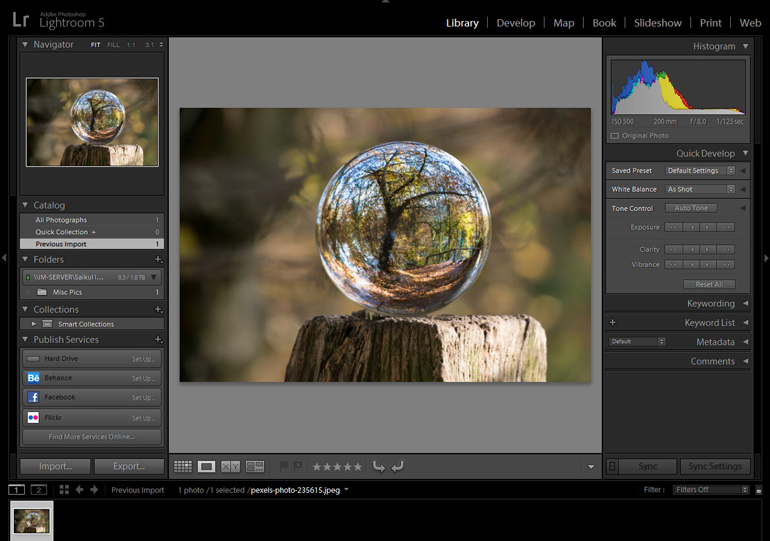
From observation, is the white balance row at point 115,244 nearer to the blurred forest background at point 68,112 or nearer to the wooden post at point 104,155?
the blurred forest background at point 68,112

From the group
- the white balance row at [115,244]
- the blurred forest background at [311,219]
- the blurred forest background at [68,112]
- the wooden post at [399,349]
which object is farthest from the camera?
the blurred forest background at [311,219]

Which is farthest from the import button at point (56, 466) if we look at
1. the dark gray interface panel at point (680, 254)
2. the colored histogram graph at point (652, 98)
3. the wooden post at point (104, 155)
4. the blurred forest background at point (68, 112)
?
the colored histogram graph at point (652, 98)

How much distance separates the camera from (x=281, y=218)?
24.8 feet

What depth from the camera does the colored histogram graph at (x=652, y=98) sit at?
3.72 m

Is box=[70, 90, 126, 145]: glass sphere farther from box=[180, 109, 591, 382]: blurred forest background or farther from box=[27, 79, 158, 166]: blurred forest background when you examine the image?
box=[180, 109, 591, 382]: blurred forest background

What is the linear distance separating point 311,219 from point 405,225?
13.7ft

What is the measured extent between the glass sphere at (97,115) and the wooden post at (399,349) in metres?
2.31

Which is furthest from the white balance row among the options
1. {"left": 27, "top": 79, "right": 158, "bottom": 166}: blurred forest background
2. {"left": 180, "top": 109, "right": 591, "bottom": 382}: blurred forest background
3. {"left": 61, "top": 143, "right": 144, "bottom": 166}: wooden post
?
{"left": 180, "top": 109, "right": 591, "bottom": 382}: blurred forest background

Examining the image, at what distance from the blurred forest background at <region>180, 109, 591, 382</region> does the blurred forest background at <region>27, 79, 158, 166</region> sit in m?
0.97

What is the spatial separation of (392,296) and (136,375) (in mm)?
1389

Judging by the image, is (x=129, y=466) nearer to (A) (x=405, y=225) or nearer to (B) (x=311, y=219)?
(A) (x=405, y=225)

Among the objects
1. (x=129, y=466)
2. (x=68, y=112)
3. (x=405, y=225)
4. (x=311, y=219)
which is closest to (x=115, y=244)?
(x=129, y=466)

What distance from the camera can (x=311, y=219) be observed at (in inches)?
295

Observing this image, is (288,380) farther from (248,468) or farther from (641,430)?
(641,430)
